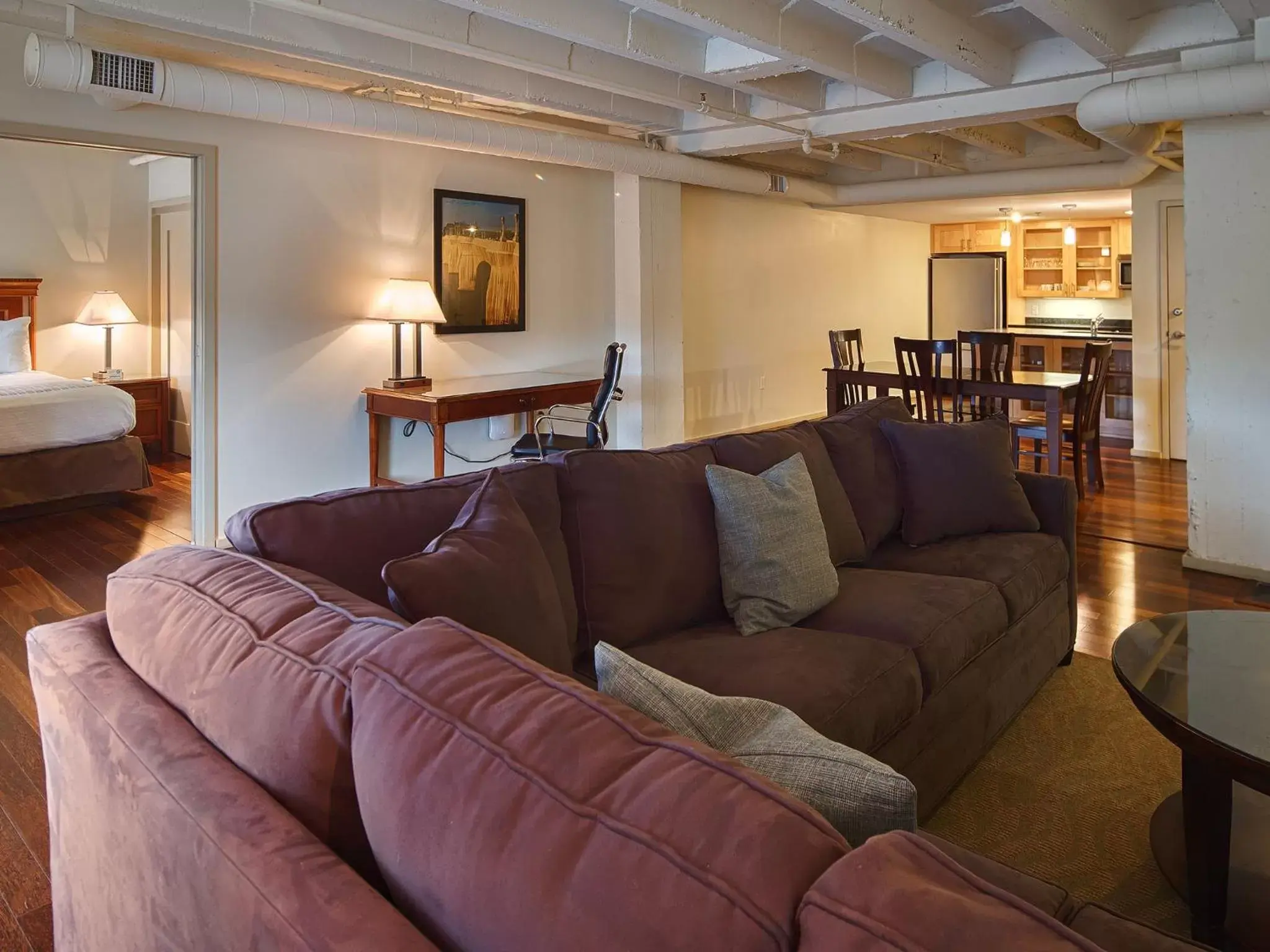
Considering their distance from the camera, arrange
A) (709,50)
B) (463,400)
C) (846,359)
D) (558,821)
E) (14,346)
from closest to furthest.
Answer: (558,821), (709,50), (463,400), (846,359), (14,346)

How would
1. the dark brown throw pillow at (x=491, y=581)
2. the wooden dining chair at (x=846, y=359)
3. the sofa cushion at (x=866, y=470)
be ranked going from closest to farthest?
the dark brown throw pillow at (x=491, y=581), the sofa cushion at (x=866, y=470), the wooden dining chair at (x=846, y=359)

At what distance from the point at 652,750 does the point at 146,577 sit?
3.44 feet

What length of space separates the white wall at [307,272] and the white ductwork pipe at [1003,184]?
3.33 m

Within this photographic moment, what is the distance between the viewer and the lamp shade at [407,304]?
5.23m

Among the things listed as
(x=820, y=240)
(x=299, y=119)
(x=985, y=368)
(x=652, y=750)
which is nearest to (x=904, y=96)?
(x=985, y=368)

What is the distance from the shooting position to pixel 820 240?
9.20m

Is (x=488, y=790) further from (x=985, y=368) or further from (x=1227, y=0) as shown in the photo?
(x=985, y=368)

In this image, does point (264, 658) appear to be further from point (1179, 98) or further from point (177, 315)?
point (177, 315)

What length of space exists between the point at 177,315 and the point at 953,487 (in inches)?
269

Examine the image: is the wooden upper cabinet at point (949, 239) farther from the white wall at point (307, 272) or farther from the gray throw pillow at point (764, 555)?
the gray throw pillow at point (764, 555)

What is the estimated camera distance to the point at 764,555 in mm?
2422

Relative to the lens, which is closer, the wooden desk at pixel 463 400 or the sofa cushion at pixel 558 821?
the sofa cushion at pixel 558 821

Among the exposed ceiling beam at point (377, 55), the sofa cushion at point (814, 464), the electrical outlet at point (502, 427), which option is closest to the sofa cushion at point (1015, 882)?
the sofa cushion at point (814, 464)

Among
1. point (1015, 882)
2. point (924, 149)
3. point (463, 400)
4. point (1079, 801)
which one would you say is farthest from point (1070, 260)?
point (1015, 882)
